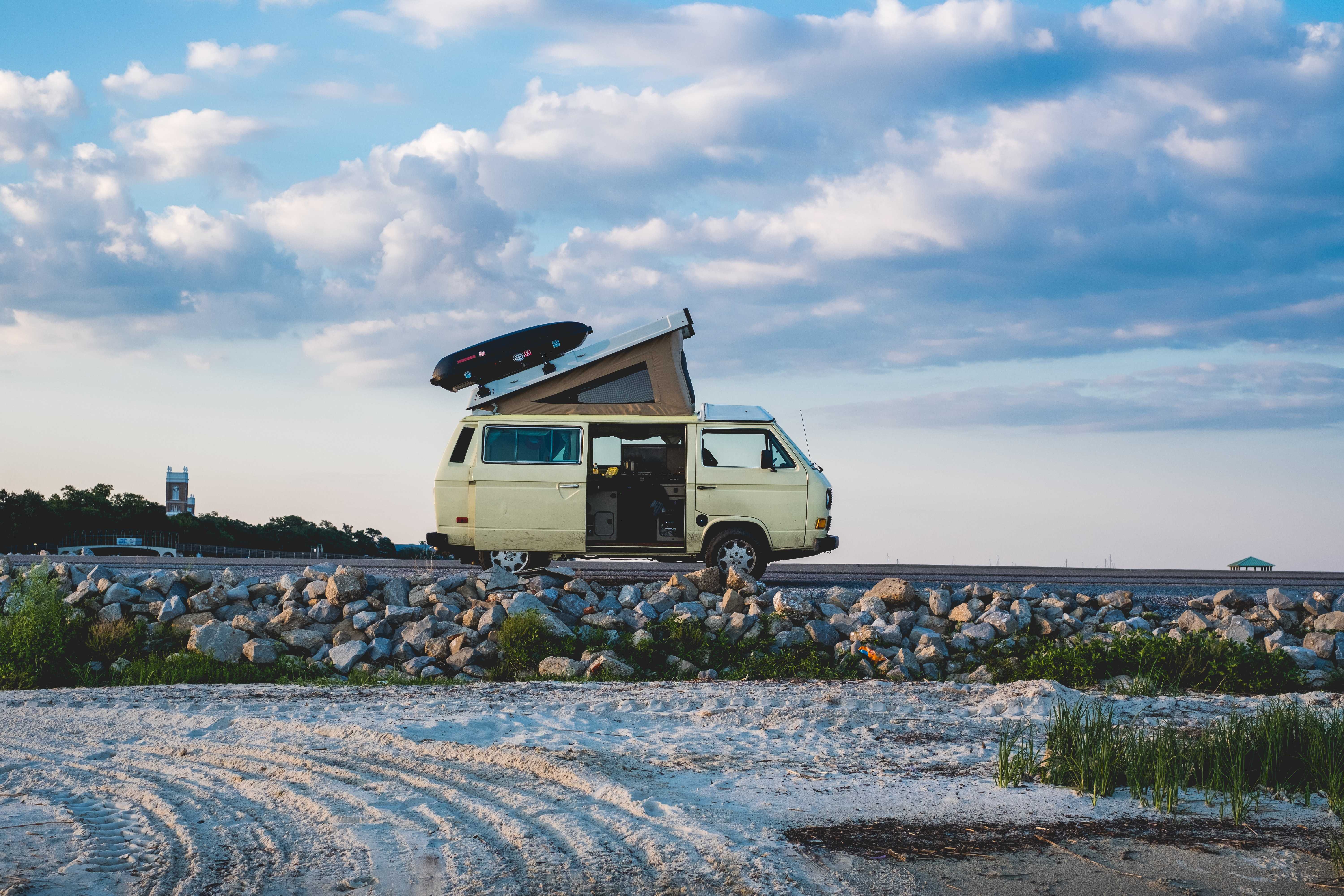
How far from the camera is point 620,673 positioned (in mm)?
9367

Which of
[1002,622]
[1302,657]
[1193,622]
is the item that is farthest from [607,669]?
[1302,657]

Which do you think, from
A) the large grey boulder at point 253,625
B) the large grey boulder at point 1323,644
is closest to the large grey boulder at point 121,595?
the large grey boulder at point 253,625

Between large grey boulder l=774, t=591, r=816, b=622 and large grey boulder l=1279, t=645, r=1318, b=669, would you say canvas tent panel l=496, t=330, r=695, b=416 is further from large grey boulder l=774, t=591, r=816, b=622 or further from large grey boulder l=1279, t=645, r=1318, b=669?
large grey boulder l=1279, t=645, r=1318, b=669

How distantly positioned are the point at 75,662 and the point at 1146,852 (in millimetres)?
9564

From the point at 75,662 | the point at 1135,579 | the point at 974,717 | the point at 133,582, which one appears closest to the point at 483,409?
the point at 133,582

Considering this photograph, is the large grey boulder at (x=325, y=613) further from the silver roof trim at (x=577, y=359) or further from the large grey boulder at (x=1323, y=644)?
the large grey boulder at (x=1323, y=644)

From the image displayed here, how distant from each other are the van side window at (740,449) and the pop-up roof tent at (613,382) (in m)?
0.49

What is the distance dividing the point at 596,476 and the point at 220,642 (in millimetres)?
5429

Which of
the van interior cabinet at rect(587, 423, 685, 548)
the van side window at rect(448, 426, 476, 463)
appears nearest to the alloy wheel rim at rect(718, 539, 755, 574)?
the van interior cabinet at rect(587, 423, 685, 548)

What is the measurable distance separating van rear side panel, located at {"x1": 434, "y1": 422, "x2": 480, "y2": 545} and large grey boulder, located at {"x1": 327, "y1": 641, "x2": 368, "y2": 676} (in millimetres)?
3750

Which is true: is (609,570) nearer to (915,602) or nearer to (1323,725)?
(915,602)

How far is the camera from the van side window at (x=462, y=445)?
13898 mm

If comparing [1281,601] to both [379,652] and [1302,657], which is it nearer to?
[1302,657]

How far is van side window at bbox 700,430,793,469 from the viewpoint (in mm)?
13648
